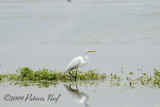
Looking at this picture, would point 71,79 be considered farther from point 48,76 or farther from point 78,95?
point 78,95

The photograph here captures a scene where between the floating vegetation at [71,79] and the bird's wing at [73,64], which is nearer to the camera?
the floating vegetation at [71,79]

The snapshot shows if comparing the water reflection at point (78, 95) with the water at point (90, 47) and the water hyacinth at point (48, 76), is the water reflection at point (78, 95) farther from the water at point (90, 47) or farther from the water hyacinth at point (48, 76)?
the water hyacinth at point (48, 76)

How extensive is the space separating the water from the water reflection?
0.11m

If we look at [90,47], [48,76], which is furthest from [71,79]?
[90,47]

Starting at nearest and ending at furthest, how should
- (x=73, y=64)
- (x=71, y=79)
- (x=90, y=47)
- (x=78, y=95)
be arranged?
(x=78, y=95), (x=71, y=79), (x=73, y=64), (x=90, y=47)

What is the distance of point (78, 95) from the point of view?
10.3 meters

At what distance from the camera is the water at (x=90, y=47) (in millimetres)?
10227

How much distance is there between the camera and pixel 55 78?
38.4 feet

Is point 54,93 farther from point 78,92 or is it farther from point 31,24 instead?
point 31,24

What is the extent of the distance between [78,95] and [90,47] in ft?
28.2

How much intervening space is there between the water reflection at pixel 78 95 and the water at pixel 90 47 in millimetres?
Result: 109

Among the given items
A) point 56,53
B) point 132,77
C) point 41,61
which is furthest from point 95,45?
point 132,77

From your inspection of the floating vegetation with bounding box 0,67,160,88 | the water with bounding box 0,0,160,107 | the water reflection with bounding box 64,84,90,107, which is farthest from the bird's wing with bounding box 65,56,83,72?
the water with bounding box 0,0,160,107

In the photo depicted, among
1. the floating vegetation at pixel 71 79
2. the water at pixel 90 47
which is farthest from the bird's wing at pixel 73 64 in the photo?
the water at pixel 90 47
